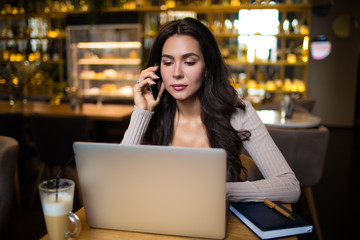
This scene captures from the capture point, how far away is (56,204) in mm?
838

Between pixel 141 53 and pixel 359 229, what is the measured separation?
461cm

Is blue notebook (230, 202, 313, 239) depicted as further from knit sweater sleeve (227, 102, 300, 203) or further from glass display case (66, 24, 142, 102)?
glass display case (66, 24, 142, 102)

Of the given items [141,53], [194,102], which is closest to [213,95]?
[194,102]

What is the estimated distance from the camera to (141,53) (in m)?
6.19

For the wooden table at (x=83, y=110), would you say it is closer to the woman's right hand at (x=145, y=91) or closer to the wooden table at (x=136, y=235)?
the woman's right hand at (x=145, y=91)

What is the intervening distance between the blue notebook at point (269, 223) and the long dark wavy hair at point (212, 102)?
350mm

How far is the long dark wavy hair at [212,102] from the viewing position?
1391mm

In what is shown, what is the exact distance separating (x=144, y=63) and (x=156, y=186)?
5.19 m

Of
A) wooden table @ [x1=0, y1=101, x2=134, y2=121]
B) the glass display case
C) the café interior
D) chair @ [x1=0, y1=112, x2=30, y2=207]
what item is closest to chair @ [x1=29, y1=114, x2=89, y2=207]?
the café interior

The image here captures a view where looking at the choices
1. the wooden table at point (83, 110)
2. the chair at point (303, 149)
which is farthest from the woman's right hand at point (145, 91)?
the wooden table at point (83, 110)

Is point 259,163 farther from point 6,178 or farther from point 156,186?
point 6,178

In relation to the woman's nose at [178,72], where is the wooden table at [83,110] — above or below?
below

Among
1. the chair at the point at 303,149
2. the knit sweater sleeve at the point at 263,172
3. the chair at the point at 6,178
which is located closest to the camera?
the knit sweater sleeve at the point at 263,172

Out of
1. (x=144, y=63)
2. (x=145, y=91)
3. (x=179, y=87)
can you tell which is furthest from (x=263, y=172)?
(x=144, y=63)
